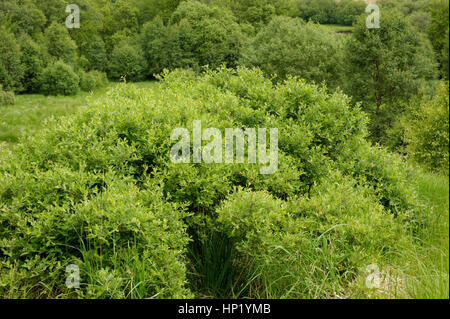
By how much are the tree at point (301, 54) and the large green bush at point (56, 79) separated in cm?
1710

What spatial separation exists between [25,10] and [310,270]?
36659 mm

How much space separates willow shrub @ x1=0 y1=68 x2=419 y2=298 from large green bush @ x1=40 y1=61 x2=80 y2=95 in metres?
30.7

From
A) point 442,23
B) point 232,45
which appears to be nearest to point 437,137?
point 442,23

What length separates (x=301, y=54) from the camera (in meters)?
29.9

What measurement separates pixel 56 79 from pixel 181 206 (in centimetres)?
3364

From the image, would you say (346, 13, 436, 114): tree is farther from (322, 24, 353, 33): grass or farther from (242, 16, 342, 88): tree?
(322, 24, 353, 33): grass

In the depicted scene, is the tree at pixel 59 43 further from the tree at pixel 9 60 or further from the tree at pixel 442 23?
the tree at pixel 442 23

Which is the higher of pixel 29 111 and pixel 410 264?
pixel 410 264

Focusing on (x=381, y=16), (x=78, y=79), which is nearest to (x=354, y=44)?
(x=381, y=16)

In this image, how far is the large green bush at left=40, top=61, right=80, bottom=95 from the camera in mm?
32250

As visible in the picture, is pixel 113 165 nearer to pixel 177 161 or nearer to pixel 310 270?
pixel 177 161

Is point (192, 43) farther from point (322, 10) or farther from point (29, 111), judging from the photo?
point (29, 111)

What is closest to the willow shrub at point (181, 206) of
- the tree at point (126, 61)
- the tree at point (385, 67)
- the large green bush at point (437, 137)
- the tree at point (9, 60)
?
the large green bush at point (437, 137)

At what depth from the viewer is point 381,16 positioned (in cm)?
2250
